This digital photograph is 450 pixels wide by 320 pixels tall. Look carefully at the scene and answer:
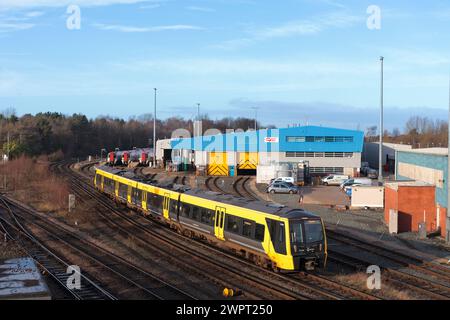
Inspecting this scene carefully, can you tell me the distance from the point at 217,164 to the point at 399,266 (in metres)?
44.3

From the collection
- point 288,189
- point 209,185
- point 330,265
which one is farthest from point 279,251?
point 209,185

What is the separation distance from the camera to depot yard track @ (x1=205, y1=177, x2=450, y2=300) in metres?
17.0

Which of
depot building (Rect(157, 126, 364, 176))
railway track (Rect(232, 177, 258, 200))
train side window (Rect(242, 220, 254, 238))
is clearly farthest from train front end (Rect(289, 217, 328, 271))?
depot building (Rect(157, 126, 364, 176))

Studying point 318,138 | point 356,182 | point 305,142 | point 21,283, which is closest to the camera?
point 21,283

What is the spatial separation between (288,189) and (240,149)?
678 inches

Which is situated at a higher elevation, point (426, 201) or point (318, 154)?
point (318, 154)

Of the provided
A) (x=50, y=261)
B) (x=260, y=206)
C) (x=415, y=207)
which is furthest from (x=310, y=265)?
(x=415, y=207)

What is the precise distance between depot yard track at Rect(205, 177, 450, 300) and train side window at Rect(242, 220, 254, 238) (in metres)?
3.74

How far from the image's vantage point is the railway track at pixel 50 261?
15977 millimetres

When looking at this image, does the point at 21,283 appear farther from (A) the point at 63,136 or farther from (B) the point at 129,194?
(A) the point at 63,136

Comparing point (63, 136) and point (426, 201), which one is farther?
point (63, 136)

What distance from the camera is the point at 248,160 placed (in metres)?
63.0

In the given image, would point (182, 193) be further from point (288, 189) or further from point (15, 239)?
point (288, 189)
